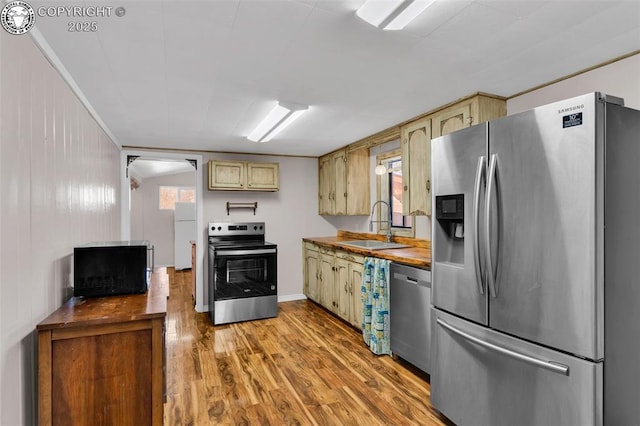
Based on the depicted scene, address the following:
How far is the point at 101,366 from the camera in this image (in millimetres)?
1612

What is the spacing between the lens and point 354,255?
3754mm

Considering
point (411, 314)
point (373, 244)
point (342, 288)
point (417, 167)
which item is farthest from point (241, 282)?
point (417, 167)

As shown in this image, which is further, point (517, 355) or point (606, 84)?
point (606, 84)

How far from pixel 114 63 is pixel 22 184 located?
3.17 ft

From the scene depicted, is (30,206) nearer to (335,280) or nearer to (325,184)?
(335,280)

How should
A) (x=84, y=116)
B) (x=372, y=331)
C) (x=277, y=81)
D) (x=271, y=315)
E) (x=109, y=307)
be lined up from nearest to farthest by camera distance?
(x=109, y=307) → (x=277, y=81) → (x=84, y=116) → (x=372, y=331) → (x=271, y=315)

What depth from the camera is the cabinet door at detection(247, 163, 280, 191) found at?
480cm

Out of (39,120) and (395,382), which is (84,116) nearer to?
(39,120)

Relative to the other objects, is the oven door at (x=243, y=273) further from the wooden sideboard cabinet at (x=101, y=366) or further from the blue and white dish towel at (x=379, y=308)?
the wooden sideboard cabinet at (x=101, y=366)

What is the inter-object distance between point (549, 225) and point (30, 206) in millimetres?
2374

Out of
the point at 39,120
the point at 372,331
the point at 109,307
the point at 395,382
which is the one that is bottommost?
the point at 395,382

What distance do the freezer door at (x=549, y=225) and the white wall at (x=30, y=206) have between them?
217 cm

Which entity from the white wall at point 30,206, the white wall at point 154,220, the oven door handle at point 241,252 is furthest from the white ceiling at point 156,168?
the white wall at point 30,206

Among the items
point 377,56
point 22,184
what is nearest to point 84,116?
point 22,184
